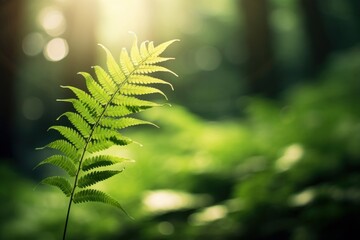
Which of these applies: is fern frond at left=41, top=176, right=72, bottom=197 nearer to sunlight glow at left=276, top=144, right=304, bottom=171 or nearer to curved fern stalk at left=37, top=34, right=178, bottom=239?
curved fern stalk at left=37, top=34, right=178, bottom=239

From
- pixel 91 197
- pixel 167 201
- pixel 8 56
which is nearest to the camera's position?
pixel 91 197

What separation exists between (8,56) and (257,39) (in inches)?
162

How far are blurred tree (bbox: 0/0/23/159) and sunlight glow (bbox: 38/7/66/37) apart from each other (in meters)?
1.80

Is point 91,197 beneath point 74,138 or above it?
beneath

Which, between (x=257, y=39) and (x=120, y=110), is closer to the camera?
(x=120, y=110)

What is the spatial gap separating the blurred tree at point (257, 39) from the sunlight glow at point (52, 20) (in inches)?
145

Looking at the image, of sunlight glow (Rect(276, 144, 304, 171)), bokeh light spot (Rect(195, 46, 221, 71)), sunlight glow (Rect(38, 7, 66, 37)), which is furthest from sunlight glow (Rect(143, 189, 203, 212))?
bokeh light spot (Rect(195, 46, 221, 71))

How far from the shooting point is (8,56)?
7867mm

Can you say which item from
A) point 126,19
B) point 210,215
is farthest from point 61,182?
point 126,19

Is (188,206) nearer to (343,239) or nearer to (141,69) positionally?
(343,239)

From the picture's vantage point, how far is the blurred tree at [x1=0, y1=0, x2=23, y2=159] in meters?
7.72

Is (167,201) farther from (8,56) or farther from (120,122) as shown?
(8,56)

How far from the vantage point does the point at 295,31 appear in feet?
64.6

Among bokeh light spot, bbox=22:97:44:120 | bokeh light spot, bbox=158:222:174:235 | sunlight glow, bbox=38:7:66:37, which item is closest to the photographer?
bokeh light spot, bbox=158:222:174:235
